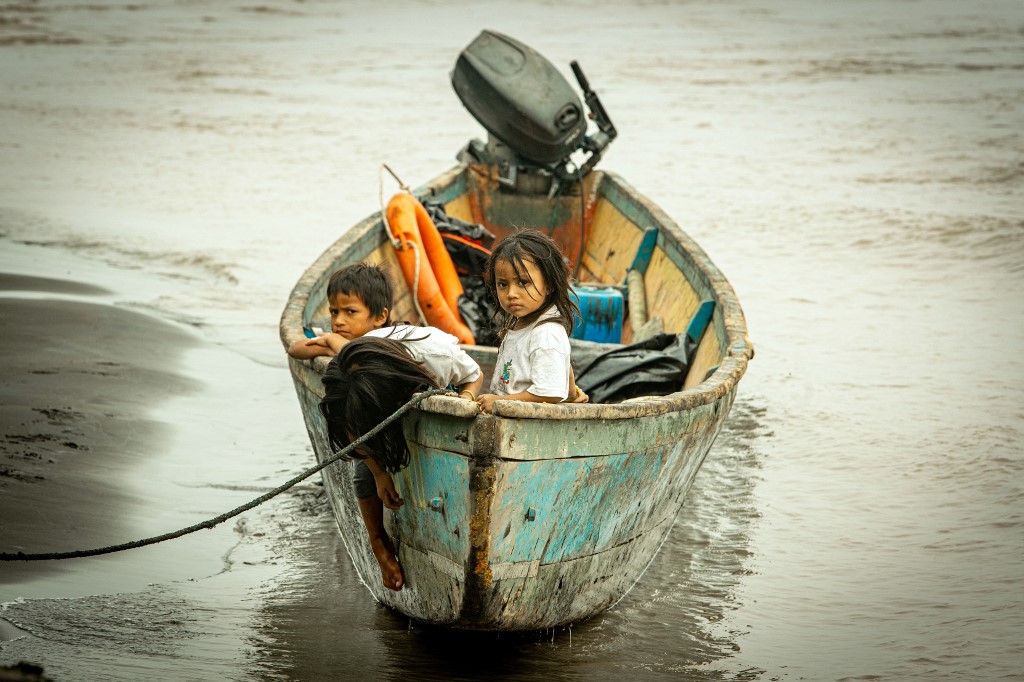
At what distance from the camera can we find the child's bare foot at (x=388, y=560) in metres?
3.82

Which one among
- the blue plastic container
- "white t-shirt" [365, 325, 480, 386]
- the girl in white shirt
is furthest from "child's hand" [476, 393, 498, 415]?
the blue plastic container

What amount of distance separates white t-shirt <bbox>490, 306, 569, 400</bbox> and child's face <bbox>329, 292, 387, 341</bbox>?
0.43m

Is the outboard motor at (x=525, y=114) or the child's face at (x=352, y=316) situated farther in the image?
the outboard motor at (x=525, y=114)

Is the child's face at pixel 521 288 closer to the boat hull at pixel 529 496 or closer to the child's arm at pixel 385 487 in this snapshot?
the boat hull at pixel 529 496

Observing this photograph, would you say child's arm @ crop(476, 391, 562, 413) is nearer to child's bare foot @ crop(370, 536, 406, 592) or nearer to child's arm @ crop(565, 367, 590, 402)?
child's arm @ crop(565, 367, 590, 402)

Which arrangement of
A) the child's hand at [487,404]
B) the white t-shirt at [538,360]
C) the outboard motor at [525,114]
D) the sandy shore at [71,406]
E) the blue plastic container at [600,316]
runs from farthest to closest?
the outboard motor at [525,114] → the blue plastic container at [600,316] → the sandy shore at [71,406] → the white t-shirt at [538,360] → the child's hand at [487,404]

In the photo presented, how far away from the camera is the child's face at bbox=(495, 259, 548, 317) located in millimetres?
3547

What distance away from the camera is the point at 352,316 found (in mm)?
3639

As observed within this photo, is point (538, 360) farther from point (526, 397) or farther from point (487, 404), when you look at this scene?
point (487, 404)

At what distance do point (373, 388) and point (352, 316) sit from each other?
0.38m

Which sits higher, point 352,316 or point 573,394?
point 352,316

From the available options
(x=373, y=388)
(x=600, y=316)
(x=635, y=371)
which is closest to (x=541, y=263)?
(x=373, y=388)

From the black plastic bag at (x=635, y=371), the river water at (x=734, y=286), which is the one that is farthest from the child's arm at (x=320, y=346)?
the black plastic bag at (x=635, y=371)

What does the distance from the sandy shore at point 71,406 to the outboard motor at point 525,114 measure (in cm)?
242
